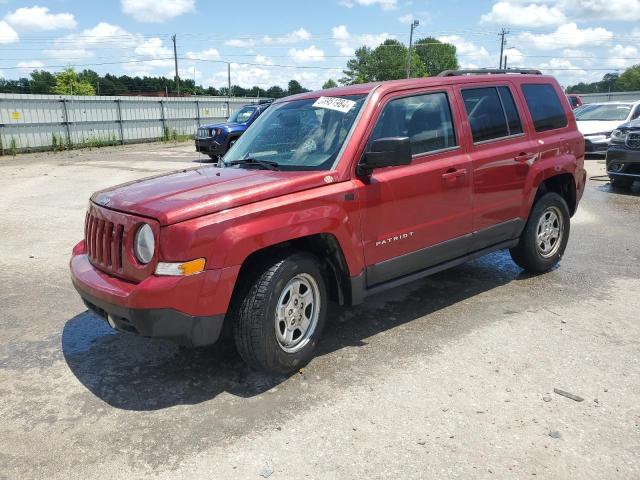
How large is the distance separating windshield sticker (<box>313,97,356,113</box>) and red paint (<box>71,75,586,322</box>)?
0.12m

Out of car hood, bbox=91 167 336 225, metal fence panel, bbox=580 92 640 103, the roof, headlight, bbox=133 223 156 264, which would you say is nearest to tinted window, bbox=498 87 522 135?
the roof

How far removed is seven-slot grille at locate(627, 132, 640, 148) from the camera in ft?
32.9

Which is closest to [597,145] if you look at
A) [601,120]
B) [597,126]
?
[597,126]

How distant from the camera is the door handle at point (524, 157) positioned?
4.98 metres

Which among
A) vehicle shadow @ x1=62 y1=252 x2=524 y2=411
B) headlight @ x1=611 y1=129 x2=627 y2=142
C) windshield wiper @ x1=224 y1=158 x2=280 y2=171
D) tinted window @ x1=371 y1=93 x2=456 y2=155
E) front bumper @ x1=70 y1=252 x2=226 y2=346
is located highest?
tinted window @ x1=371 y1=93 x2=456 y2=155

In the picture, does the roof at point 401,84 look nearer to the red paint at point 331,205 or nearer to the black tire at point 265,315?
the red paint at point 331,205

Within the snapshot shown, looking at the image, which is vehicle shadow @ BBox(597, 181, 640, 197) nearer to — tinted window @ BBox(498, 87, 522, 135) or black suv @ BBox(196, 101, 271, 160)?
tinted window @ BBox(498, 87, 522, 135)

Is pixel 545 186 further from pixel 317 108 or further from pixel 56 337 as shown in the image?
pixel 56 337

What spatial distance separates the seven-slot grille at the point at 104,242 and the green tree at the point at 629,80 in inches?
4993

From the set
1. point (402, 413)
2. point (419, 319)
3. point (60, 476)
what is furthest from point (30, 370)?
point (419, 319)

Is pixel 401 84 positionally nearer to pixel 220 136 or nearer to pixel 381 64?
pixel 220 136

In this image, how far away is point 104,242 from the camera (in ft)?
Answer: 11.5

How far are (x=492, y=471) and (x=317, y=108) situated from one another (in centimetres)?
287

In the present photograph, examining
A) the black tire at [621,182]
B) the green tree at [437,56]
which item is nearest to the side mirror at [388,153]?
the black tire at [621,182]
